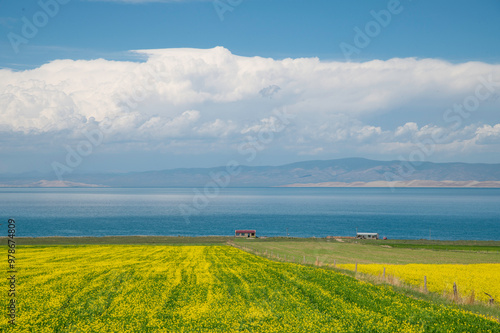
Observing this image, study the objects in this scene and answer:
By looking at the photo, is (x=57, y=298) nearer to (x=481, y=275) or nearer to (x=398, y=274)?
(x=398, y=274)

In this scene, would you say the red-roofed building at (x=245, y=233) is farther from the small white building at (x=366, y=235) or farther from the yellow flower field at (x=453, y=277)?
the yellow flower field at (x=453, y=277)

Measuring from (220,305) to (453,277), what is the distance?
2343 cm

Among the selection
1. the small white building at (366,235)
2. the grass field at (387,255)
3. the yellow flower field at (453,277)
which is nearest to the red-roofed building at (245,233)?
the grass field at (387,255)

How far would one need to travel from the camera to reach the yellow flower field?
32.9 m

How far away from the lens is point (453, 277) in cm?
3828

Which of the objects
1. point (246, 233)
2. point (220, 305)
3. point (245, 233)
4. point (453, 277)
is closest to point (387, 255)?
point (453, 277)

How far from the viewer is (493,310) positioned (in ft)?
85.0

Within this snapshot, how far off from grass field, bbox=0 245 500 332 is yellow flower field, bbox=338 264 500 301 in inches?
280

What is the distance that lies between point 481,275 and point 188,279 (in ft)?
86.4

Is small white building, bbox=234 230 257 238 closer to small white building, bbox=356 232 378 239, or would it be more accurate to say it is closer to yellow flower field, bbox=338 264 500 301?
small white building, bbox=356 232 378 239

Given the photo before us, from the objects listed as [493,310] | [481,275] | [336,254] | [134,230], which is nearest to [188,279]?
[493,310]

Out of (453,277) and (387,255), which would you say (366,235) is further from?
(453,277)

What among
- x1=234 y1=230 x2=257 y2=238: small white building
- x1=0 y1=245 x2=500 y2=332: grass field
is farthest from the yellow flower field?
x1=234 y1=230 x2=257 y2=238: small white building

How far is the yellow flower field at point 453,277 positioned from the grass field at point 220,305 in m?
7.12
